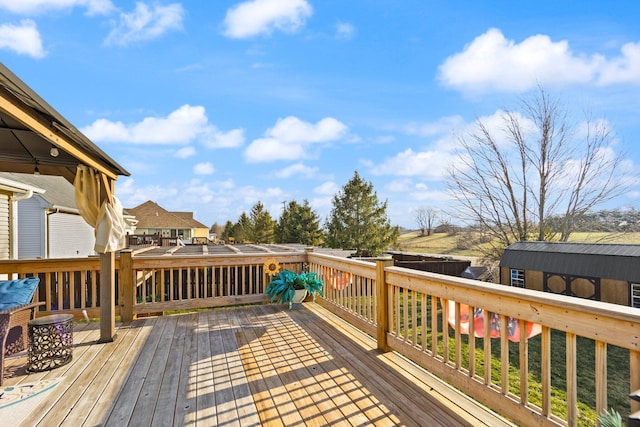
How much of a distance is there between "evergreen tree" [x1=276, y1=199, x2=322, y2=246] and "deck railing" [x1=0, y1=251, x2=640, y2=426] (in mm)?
19690

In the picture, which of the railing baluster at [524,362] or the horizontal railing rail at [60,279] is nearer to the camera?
the railing baluster at [524,362]

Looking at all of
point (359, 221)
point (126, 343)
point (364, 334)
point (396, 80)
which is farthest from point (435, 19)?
point (359, 221)

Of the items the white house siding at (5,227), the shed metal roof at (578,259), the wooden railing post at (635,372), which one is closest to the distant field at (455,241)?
the shed metal roof at (578,259)

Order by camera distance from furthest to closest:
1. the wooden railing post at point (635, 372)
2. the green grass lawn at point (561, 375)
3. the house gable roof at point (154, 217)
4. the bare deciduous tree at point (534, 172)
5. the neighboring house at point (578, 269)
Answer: the house gable roof at point (154, 217) → the bare deciduous tree at point (534, 172) → the neighboring house at point (578, 269) → the green grass lawn at point (561, 375) → the wooden railing post at point (635, 372)

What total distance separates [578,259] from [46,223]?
17.5 m

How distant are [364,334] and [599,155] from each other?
14.4 metres

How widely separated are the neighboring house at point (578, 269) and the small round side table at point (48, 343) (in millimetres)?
13345

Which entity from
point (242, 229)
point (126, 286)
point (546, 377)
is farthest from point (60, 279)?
point (242, 229)

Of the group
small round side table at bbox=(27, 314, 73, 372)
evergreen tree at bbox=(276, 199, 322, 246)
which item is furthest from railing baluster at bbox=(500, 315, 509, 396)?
evergreen tree at bbox=(276, 199, 322, 246)

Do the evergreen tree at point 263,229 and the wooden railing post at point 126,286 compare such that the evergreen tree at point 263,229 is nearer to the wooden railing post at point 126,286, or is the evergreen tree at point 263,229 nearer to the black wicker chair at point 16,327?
the wooden railing post at point 126,286

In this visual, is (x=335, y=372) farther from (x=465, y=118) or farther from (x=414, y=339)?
(x=465, y=118)

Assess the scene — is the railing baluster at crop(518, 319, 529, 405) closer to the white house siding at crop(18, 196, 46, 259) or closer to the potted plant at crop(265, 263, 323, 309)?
the potted plant at crop(265, 263, 323, 309)

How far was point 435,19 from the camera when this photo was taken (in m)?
8.93

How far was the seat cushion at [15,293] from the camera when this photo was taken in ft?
11.2
